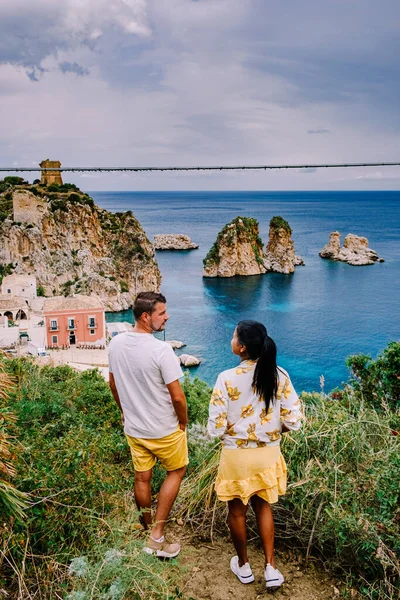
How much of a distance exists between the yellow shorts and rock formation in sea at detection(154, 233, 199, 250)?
8148cm

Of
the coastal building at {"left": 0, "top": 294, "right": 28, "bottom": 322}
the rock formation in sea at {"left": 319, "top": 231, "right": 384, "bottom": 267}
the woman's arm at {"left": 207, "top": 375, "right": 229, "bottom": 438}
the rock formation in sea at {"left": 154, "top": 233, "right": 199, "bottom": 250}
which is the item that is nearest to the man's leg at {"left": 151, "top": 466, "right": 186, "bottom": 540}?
the woman's arm at {"left": 207, "top": 375, "right": 229, "bottom": 438}

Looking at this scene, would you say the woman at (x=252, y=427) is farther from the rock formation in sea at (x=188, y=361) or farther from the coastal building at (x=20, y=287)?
the coastal building at (x=20, y=287)

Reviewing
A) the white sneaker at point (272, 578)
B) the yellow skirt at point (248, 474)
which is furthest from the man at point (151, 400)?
the white sneaker at point (272, 578)

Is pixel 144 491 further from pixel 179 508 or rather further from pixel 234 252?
pixel 234 252

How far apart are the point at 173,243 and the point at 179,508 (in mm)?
81687

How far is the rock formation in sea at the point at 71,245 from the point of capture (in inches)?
1715

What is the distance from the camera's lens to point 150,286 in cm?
4978

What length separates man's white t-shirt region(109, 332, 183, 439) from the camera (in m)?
2.64

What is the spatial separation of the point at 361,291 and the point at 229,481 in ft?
175

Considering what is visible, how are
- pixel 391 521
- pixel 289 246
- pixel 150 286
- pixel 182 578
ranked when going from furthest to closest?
pixel 289 246
pixel 150 286
pixel 182 578
pixel 391 521

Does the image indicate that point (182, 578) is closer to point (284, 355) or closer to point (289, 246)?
point (284, 355)

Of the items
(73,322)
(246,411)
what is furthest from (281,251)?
(246,411)

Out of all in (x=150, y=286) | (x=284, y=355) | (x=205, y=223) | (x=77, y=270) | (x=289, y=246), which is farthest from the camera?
(x=205, y=223)

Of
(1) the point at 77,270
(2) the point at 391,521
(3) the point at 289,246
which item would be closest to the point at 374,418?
(2) the point at 391,521
